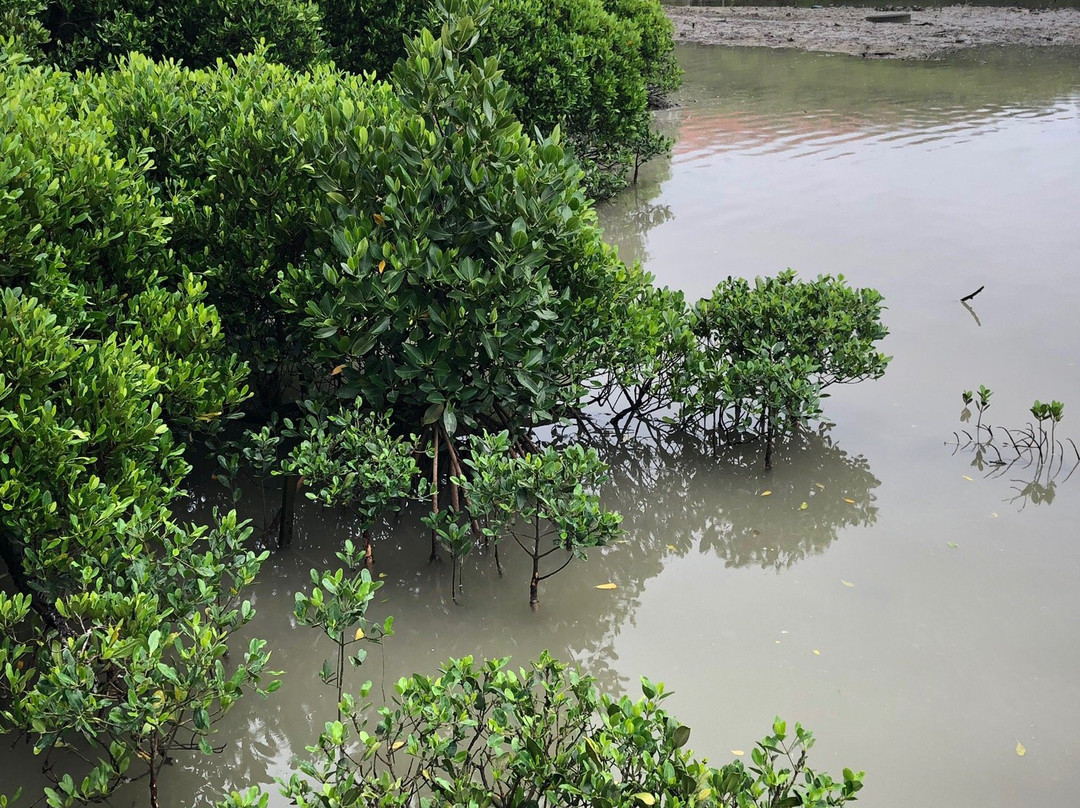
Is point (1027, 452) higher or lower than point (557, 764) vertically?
lower

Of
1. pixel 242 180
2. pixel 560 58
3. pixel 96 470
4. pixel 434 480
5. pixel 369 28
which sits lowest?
pixel 434 480

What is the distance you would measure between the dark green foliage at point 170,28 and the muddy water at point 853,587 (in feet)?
11.5

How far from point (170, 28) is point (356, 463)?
462 centimetres

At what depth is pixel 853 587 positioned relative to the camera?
13.6ft

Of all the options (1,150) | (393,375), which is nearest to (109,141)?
(1,150)

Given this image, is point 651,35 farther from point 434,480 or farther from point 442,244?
point 434,480

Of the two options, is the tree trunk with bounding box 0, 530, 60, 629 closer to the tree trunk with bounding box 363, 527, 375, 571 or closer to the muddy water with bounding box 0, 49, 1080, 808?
the muddy water with bounding box 0, 49, 1080, 808

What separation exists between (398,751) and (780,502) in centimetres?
241

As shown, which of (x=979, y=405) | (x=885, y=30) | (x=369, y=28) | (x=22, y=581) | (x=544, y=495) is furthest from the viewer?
(x=885, y=30)

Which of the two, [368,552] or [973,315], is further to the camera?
[973,315]

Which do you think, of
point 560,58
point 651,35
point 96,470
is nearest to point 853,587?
point 96,470

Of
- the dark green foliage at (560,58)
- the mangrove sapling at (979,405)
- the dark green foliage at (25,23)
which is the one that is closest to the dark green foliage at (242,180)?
the dark green foliage at (25,23)

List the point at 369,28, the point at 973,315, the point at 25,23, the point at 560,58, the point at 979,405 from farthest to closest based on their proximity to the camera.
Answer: the point at 560,58 < the point at 369,28 < the point at 973,315 < the point at 25,23 < the point at 979,405

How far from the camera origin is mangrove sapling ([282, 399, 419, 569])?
3883mm
